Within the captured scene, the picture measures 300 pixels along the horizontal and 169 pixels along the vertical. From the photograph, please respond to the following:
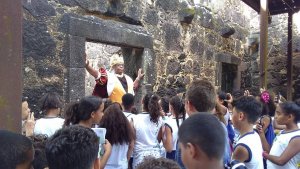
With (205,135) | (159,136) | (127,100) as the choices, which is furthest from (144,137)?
(205,135)

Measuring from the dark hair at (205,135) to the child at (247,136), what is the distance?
0.71 metres

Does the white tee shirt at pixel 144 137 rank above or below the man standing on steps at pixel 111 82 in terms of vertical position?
below

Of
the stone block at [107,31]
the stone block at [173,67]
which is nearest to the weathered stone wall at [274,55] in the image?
the stone block at [173,67]

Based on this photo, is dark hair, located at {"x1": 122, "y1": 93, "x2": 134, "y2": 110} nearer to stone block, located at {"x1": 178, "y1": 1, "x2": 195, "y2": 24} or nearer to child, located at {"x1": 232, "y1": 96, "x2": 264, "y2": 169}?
child, located at {"x1": 232, "y1": 96, "x2": 264, "y2": 169}

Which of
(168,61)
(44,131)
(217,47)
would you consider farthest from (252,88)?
(44,131)

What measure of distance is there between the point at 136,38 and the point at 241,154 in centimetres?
347

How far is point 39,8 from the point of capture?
4141 mm

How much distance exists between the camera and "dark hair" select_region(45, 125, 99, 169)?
157 cm

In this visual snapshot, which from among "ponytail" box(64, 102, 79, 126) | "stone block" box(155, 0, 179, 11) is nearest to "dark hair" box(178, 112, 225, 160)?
"ponytail" box(64, 102, 79, 126)

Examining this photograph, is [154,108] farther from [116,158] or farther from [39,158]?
[39,158]

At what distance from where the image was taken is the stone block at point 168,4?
6172mm

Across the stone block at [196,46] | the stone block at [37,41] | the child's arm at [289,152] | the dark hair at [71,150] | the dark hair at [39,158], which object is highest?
the stone block at [196,46]

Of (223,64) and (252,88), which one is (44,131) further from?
(252,88)

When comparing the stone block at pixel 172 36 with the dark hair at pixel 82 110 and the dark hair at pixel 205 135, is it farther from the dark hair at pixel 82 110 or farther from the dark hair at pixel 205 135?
the dark hair at pixel 205 135
